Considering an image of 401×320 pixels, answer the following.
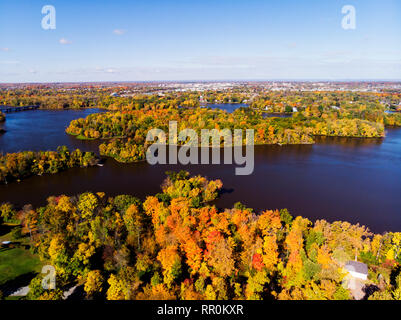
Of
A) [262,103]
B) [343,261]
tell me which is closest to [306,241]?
[343,261]

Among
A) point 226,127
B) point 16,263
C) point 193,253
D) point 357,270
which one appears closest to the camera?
point 357,270

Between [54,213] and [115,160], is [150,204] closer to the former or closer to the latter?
[54,213]

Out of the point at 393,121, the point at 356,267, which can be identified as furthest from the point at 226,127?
the point at 393,121

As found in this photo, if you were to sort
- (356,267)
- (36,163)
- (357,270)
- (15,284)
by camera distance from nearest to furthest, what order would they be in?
(15,284)
(357,270)
(356,267)
(36,163)

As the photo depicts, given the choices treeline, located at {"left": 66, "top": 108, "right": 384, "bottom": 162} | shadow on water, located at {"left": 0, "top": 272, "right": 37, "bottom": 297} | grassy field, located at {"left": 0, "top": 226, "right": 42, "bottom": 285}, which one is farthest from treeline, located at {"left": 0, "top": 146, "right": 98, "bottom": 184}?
shadow on water, located at {"left": 0, "top": 272, "right": 37, "bottom": 297}

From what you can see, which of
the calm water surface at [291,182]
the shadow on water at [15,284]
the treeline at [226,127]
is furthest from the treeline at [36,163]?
the shadow on water at [15,284]

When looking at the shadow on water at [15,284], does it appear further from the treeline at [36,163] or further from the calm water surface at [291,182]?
the treeline at [36,163]

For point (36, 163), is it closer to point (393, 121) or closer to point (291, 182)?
point (291, 182)
